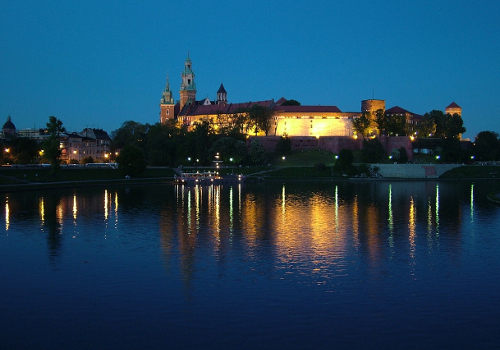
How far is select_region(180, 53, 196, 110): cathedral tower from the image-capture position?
106938 mm

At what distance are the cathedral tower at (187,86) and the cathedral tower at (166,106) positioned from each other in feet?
6.95

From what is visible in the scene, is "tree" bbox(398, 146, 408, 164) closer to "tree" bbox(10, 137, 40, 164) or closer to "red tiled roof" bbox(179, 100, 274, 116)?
"red tiled roof" bbox(179, 100, 274, 116)

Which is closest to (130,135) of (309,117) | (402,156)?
(309,117)

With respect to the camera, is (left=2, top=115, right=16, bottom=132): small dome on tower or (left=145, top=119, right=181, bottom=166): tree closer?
(left=145, top=119, right=181, bottom=166): tree

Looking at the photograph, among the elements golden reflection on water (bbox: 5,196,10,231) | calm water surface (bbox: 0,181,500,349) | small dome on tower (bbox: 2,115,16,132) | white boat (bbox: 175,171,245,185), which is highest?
small dome on tower (bbox: 2,115,16,132)

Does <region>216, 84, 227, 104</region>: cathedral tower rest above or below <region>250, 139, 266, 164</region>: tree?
above

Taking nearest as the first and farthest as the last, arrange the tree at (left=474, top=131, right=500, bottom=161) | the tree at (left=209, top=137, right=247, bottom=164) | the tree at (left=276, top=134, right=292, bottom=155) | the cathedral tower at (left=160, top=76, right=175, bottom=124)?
the tree at (left=209, top=137, right=247, bottom=164), the tree at (left=276, top=134, right=292, bottom=155), the tree at (left=474, top=131, right=500, bottom=161), the cathedral tower at (left=160, top=76, right=175, bottom=124)

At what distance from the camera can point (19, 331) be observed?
990 centimetres

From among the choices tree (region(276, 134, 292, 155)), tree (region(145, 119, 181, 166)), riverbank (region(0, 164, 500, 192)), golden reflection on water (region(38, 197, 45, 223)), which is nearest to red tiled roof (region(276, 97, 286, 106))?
tree (region(276, 134, 292, 155))

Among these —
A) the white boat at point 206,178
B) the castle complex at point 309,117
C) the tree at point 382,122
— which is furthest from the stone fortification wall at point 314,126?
the white boat at point 206,178

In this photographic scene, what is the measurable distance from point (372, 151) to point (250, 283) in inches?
2477

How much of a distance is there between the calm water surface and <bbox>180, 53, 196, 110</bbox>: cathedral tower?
83.4m

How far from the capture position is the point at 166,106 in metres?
107

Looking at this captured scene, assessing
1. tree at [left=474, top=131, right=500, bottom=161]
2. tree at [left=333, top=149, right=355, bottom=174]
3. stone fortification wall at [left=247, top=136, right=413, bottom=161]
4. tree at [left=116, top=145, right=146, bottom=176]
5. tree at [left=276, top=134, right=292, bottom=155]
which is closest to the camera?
tree at [left=116, top=145, right=146, bottom=176]
